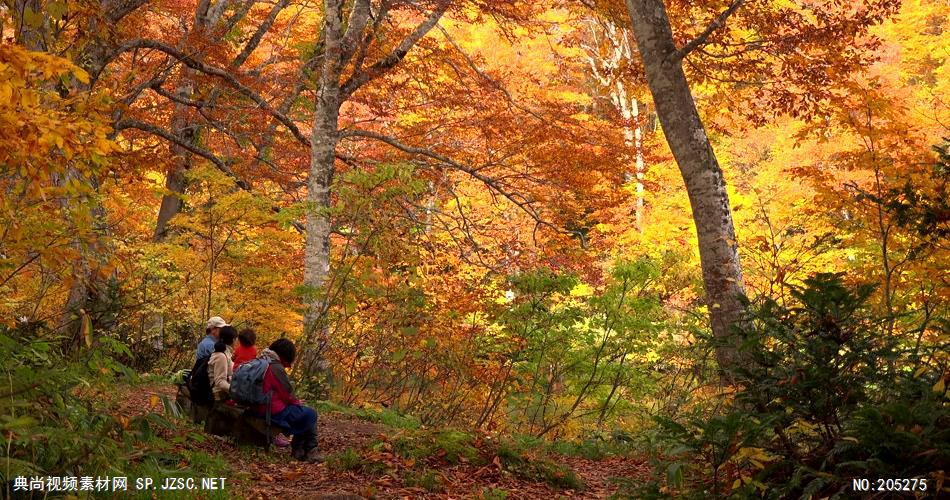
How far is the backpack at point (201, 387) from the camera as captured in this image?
6.67 metres

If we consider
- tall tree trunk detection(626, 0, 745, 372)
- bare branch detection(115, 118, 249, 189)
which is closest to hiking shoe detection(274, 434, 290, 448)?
tall tree trunk detection(626, 0, 745, 372)

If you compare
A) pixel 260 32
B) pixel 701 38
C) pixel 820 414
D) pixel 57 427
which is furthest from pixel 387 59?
pixel 820 414

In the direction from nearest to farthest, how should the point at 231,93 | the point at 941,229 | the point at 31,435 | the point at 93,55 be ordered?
the point at 31,435 → the point at 941,229 → the point at 93,55 → the point at 231,93

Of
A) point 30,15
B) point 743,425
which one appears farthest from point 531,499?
point 30,15

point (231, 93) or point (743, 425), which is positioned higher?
point (231, 93)

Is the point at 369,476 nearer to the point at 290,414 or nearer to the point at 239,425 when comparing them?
the point at 290,414

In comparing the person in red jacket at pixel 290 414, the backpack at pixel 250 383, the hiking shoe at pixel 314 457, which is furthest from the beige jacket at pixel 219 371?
the hiking shoe at pixel 314 457

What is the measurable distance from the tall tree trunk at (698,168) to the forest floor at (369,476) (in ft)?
5.60

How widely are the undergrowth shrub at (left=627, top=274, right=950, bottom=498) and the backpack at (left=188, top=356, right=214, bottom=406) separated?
4021 mm

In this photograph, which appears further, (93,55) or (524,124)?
(524,124)

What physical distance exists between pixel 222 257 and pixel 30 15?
774 centimetres

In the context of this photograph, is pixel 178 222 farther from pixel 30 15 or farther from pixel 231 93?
pixel 30 15

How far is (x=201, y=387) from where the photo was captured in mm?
6668

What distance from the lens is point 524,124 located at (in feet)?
42.3
